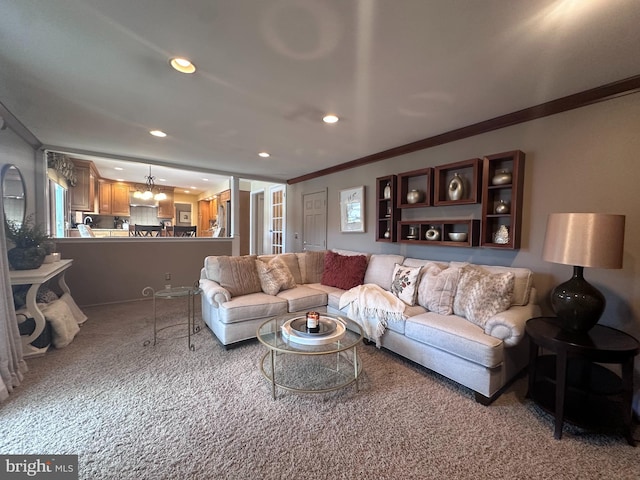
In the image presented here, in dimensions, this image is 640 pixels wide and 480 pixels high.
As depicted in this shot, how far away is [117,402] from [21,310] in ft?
5.50

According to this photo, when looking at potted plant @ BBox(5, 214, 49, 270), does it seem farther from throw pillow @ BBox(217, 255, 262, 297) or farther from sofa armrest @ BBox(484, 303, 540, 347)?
sofa armrest @ BBox(484, 303, 540, 347)

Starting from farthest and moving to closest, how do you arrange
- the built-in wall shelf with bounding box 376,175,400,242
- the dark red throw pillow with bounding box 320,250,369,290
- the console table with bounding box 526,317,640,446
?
the built-in wall shelf with bounding box 376,175,400,242, the dark red throw pillow with bounding box 320,250,369,290, the console table with bounding box 526,317,640,446

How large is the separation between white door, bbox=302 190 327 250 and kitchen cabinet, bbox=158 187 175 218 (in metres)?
4.92

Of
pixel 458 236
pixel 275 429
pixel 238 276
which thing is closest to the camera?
pixel 275 429

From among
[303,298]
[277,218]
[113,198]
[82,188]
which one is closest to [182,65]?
[303,298]

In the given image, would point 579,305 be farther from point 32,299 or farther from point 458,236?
point 32,299

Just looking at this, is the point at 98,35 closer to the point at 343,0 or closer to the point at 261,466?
the point at 343,0

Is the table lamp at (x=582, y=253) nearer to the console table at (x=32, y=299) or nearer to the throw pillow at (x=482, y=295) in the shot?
the throw pillow at (x=482, y=295)

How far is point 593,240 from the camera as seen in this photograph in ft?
5.56

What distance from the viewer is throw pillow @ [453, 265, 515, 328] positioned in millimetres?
2191

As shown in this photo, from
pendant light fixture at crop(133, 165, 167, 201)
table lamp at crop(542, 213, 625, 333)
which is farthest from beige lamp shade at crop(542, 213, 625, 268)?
pendant light fixture at crop(133, 165, 167, 201)

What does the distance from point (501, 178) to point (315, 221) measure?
10.4 feet

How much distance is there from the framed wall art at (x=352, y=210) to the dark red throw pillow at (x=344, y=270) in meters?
0.73

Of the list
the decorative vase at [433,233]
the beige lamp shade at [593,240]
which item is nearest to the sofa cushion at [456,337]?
the beige lamp shade at [593,240]
